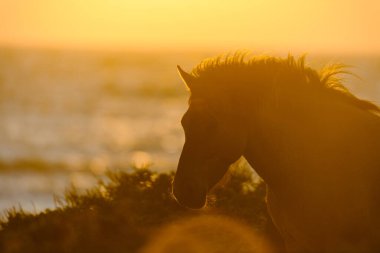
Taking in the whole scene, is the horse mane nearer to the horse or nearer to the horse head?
the horse

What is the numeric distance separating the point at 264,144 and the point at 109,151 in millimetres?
32478

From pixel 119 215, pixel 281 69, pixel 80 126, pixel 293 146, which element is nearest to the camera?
pixel 293 146

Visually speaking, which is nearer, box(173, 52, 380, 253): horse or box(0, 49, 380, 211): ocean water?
box(173, 52, 380, 253): horse

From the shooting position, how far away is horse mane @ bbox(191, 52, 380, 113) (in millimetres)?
6148

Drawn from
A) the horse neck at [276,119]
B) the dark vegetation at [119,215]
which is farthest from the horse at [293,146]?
the dark vegetation at [119,215]

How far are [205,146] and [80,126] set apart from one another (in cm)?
4149

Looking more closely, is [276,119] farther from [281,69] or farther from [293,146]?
[281,69]

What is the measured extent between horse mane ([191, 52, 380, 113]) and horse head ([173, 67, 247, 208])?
0.55 feet

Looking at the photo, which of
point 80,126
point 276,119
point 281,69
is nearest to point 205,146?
point 276,119

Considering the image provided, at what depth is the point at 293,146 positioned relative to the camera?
5.97 meters

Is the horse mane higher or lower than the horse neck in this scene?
higher

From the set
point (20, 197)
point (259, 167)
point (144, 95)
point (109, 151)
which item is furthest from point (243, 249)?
point (144, 95)

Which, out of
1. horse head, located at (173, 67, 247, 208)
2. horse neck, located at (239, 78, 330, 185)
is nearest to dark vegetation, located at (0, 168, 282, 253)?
horse head, located at (173, 67, 247, 208)

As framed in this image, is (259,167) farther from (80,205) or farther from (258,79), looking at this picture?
(80,205)
